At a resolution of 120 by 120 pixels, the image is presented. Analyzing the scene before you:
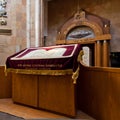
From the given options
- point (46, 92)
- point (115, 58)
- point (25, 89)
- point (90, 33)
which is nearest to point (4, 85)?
point (25, 89)

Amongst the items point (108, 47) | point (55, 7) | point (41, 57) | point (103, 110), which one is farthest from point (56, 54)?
point (55, 7)

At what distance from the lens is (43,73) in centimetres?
413

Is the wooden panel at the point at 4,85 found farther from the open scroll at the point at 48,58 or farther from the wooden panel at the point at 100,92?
the wooden panel at the point at 100,92

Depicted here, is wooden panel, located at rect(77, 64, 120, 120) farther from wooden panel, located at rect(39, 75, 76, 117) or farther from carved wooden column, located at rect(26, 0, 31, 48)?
carved wooden column, located at rect(26, 0, 31, 48)

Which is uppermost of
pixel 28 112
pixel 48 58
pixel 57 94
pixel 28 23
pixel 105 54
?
pixel 28 23

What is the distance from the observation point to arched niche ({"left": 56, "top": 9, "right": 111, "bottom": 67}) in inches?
311

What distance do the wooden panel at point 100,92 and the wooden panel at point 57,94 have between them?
40 cm

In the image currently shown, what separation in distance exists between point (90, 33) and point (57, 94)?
487cm

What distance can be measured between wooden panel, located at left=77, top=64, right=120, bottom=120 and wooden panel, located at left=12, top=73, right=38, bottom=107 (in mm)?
883

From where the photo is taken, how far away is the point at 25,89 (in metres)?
4.73

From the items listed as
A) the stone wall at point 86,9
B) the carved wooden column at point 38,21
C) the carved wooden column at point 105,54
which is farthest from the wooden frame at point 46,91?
the stone wall at point 86,9

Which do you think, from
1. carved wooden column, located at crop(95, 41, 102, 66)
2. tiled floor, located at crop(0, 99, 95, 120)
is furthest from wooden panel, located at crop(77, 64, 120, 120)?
carved wooden column, located at crop(95, 41, 102, 66)

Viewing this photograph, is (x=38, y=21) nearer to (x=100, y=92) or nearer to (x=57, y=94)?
(x=57, y=94)

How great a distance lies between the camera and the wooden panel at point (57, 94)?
13.0 feet
